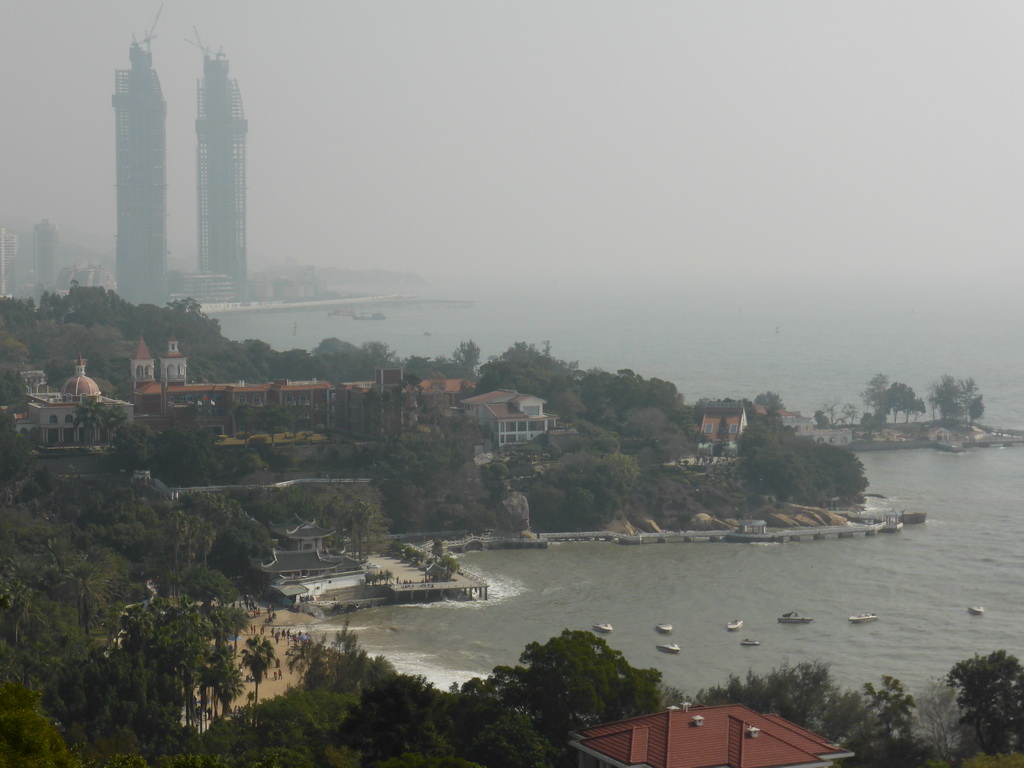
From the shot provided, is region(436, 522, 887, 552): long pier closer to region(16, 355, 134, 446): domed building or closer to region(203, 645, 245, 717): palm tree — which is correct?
region(16, 355, 134, 446): domed building

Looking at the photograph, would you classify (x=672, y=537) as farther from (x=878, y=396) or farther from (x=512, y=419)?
(x=878, y=396)

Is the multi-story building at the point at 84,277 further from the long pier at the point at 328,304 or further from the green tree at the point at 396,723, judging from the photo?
the green tree at the point at 396,723

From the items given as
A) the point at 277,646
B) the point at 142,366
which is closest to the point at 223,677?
the point at 277,646

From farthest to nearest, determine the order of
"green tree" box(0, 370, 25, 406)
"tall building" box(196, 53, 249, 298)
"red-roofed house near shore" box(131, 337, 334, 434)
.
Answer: "tall building" box(196, 53, 249, 298), "green tree" box(0, 370, 25, 406), "red-roofed house near shore" box(131, 337, 334, 434)

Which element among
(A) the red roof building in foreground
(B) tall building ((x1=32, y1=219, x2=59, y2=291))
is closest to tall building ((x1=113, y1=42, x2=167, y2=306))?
(B) tall building ((x1=32, y1=219, x2=59, y2=291))

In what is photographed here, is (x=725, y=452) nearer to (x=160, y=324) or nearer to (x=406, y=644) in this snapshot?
(x=406, y=644)

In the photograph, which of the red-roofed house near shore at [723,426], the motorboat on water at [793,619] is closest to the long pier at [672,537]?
the red-roofed house near shore at [723,426]
